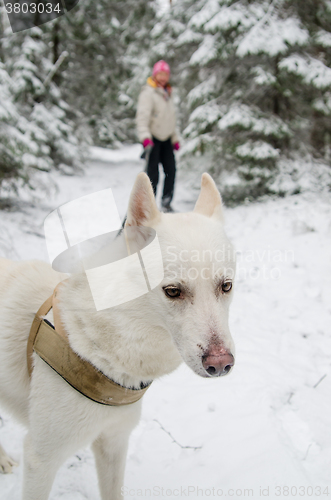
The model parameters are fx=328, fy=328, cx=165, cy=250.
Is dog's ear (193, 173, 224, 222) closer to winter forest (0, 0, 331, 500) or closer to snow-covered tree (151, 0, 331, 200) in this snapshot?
winter forest (0, 0, 331, 500)

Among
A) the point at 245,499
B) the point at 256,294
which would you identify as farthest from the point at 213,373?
the point at 256,294

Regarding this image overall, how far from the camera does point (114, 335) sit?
1.50 metres

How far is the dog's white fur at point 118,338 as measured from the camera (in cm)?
145

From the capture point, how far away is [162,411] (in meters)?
2.64

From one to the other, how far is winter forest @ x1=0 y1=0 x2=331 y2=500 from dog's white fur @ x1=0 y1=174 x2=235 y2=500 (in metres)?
0.38

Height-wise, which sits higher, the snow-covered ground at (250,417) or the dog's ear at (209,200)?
the dog's ear at (209,200)

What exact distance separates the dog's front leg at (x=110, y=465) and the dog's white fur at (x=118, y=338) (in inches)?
8.3

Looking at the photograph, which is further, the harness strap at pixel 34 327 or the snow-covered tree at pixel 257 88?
the snow-covered tree at pixel 257 88

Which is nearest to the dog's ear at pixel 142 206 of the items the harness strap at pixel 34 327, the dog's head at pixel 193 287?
the dog's head at pixel 193 287

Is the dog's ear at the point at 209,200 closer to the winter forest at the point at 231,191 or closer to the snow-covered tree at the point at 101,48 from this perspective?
the winter forest at the point at 231,191

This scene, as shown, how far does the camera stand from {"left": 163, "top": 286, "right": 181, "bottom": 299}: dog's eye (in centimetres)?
148

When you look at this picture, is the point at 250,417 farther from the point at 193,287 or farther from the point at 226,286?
the point at 193,287

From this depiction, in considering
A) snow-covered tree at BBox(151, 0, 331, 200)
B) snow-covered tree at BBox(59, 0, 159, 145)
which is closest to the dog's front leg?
snow-covered tree at BBox(151, 0, 331, 200)

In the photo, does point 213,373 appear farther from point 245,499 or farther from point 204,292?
point 245,499
